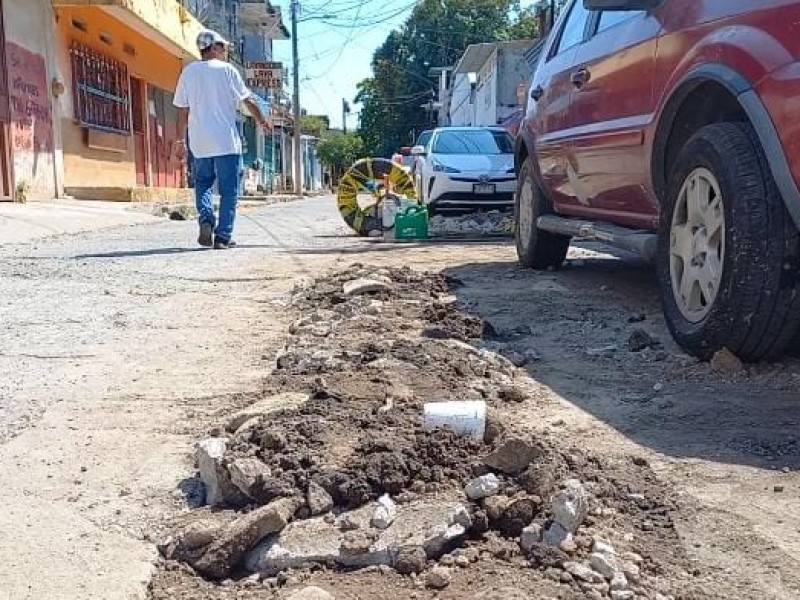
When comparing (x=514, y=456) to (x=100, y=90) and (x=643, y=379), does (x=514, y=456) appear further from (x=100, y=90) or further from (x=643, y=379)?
(x=100, y=90)

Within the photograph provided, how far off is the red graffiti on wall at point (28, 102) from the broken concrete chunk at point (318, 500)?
12.2m

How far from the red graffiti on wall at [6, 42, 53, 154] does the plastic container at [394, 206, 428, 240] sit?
6.60 metres

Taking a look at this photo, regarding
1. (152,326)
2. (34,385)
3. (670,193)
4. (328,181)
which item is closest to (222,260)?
(152,326)

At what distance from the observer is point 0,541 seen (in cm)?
203

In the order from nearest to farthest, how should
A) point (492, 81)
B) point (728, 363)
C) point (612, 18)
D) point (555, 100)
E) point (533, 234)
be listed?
point (728, 363), point (612, 18), point (555, 100), point (533, 234), point (492, 81)

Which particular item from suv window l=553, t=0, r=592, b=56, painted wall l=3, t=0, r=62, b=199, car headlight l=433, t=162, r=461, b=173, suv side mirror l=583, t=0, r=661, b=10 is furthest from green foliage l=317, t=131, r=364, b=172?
suv side mirror l=583, t=0, r=661, b=10

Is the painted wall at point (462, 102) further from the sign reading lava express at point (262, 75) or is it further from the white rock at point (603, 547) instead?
the white rock at point (603, 547)

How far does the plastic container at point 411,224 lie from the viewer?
9.73 m

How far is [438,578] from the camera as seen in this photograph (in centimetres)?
174

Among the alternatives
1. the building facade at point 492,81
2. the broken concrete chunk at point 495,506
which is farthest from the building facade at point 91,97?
the broken concrete chunk at point 495,506

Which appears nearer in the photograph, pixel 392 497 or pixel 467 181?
pixel 392 497

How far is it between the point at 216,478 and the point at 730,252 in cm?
197

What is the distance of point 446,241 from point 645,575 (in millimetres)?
8049

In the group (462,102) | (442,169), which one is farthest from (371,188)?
(462,102)
